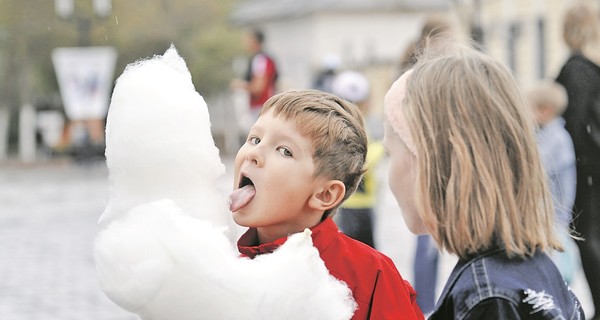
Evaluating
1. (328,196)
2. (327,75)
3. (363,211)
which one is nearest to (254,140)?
(328,196)

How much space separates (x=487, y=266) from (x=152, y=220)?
717mm

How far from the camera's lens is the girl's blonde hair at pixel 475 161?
2.54 meters

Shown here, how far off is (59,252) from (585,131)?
7.14 meters

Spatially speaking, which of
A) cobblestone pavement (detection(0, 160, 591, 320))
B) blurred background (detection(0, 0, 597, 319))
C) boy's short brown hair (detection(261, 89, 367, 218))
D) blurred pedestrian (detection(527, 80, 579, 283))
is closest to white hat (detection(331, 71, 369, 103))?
blurred background (detection(0, 0, 597, 319))

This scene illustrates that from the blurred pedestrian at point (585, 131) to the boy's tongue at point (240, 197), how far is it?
190 inches

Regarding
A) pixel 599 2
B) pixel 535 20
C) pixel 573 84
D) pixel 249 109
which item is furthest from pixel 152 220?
pixel 535 20

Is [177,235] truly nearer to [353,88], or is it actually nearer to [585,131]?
[585,131]

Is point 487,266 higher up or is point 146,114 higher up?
point 146,114

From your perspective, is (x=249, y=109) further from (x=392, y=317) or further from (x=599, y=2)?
(x=599, y=2)

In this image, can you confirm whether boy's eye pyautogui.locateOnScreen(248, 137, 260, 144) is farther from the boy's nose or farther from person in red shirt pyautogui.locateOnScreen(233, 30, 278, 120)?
person in red shirt pyautogui.locateOnScreen(233, 30, 278, 120)

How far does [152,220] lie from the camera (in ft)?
7.45

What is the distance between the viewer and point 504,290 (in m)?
2.42

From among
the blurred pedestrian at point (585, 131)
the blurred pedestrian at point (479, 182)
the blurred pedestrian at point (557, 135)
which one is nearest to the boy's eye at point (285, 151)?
the blurred pedestrian at point (479, 182)

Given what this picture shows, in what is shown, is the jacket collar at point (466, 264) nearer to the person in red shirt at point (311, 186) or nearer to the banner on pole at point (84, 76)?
the person in red shirt at point (311, 186)
